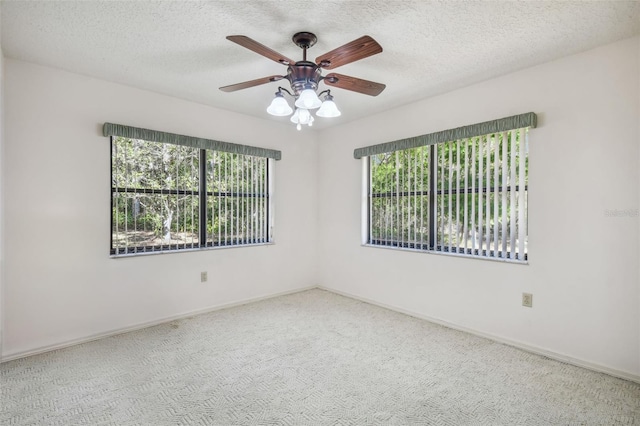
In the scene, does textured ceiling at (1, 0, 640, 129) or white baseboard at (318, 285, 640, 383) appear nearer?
textured ceiling at (1, 0, 640, 129)

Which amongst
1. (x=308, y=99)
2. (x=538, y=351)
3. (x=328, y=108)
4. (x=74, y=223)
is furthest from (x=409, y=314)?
(x=74, y=223)

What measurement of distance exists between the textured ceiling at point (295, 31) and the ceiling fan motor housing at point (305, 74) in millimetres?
296

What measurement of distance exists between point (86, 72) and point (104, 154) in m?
0.73

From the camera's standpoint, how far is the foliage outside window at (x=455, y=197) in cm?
290

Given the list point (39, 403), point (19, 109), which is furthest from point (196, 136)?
point (39, 403)

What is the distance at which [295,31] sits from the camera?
7.16 feet

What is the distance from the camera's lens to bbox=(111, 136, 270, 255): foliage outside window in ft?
10.5

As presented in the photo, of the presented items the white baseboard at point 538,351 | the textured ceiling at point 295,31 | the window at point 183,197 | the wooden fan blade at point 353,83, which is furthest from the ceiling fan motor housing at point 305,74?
the white baseboard at point 538,351

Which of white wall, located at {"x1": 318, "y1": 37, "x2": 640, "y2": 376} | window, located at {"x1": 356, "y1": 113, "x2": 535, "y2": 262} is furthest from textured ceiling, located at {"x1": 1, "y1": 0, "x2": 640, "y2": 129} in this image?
window, located at {"x1": 356, "y1": 113, "x2": 535, "y2": 262}

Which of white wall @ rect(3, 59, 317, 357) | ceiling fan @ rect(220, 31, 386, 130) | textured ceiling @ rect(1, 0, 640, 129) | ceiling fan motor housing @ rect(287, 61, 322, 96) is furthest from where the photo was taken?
white wall @ rect(3, 59, 317, 357)

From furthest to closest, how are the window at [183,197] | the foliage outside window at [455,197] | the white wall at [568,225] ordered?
1. the window at [183,197]
2. the foliage outside window at [455,197]
3. the white wall at [568,225]

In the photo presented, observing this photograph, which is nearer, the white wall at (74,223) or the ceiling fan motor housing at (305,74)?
the ceiling fan motor housing at (305,74)

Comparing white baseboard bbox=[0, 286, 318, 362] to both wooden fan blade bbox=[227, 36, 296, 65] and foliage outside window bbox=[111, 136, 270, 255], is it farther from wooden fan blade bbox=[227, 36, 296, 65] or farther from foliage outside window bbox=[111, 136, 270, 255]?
wooden fan blade bbox=[227, 36, 296, 65]

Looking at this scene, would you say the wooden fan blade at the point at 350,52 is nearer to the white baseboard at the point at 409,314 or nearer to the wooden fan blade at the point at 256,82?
the wooden fan blade at the point at 256,82
